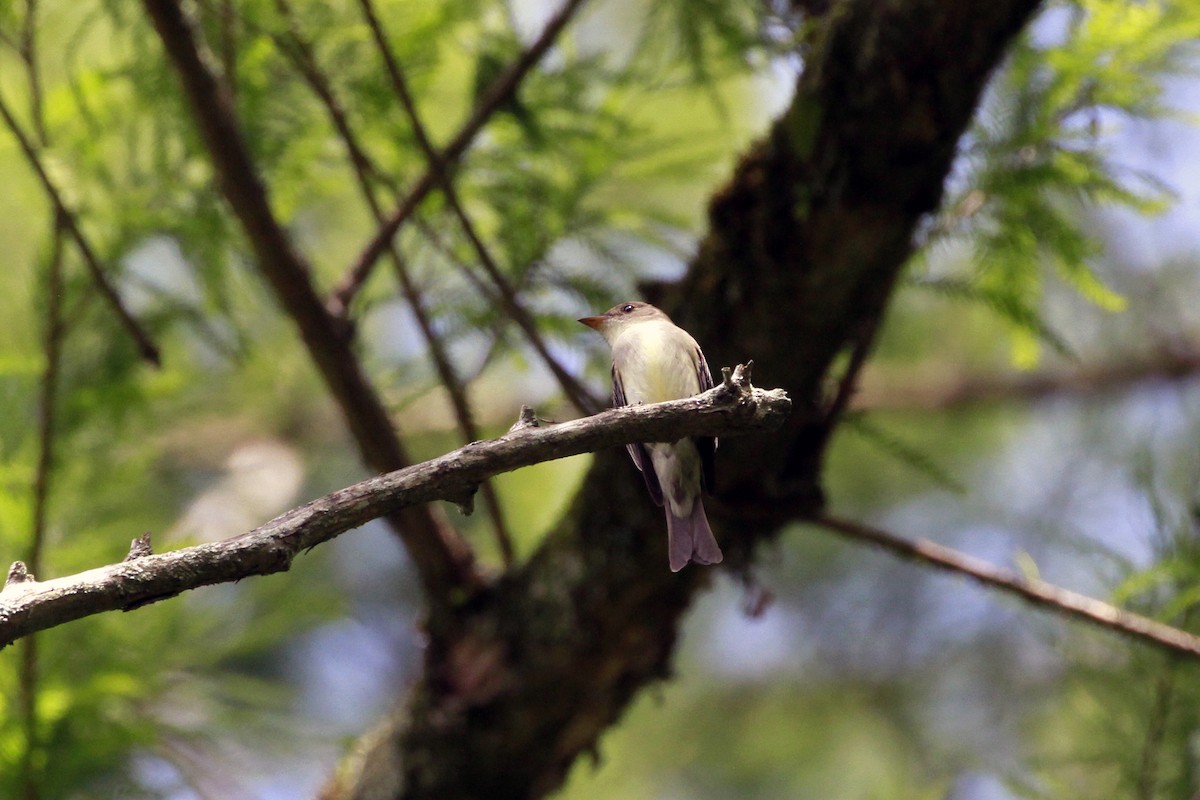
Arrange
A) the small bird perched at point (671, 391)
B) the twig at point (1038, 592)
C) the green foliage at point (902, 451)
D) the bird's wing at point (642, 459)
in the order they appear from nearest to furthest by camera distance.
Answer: the small bird perched at point (671, 391) < the bird's wing at point (642, 459) < the green foliage at point (902, 451) < the twig at point (1038, 592)

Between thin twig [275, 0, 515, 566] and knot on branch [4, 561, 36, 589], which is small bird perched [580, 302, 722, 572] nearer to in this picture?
thin twig [275, 0, 515, 566]

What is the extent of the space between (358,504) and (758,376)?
1820mm

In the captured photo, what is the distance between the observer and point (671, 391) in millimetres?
2875

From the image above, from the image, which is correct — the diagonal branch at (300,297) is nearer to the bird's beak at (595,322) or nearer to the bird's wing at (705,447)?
the bird's beak at (595,322)

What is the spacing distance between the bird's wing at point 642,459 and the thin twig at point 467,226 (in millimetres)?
351

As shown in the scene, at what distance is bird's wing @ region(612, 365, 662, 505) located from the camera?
297cm

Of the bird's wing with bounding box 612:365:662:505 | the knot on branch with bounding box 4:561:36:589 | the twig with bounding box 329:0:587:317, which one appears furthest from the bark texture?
the knot on branch with bounding box 4:561:36:589

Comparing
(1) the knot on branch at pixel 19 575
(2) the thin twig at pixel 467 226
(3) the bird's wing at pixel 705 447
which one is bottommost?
(3) the bird's wing at pixel 705 447

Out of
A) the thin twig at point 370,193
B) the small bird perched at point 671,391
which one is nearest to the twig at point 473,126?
the thin twig at point 370,193

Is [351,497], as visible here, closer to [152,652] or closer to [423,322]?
[423,322]

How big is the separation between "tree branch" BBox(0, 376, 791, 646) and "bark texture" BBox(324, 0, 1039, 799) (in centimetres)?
143

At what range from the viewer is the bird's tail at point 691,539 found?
2.54 metres

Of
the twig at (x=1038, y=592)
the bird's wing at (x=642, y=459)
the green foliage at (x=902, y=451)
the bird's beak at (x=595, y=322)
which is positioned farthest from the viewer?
the twig at (x=1038, y=592)

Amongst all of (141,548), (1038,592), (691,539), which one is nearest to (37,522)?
(141,548)
